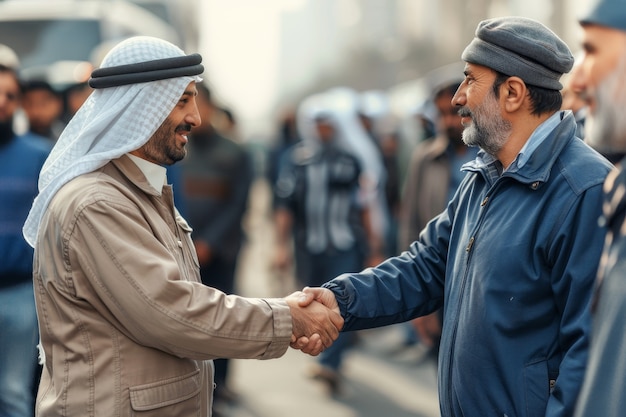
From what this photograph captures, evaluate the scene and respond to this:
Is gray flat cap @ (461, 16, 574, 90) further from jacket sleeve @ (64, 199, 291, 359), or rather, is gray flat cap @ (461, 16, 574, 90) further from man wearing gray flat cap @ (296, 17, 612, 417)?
jacket sleeve @ (64, 199, 291, 359)

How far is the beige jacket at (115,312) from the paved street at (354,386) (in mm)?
4372

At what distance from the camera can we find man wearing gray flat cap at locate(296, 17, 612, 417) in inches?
127

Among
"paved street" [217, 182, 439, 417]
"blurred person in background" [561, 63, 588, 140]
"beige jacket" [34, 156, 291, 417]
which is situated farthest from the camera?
"paved street" [217, 182, 439, 417]

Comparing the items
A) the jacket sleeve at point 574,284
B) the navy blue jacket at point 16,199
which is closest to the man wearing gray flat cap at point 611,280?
the jacket sleeve at point 574,284

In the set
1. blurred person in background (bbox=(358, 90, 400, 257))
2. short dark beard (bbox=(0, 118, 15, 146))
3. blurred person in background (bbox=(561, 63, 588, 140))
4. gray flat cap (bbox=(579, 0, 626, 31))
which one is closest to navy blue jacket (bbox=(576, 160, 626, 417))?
gray flat cap (bbox=(579, 0, 626, 31))

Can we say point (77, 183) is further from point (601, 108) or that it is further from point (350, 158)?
point (350, 158)

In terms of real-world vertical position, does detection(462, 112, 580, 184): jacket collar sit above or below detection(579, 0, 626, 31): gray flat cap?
below

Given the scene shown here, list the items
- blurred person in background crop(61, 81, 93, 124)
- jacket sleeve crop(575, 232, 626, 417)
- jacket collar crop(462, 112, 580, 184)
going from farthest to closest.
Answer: blurred person in background crop(61, 81, 93, 124), jacket collar crop(462, 112, 580, 184), jacket sleeve crop(575, 232, 626, 417)

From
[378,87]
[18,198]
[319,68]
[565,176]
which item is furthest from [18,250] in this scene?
[319,68]

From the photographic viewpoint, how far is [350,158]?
905cm

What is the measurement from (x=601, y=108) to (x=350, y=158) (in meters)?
6.22

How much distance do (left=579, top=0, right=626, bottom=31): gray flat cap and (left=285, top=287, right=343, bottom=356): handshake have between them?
5.06 ft

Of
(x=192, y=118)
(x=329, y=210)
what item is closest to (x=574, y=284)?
(x=192, y=118)

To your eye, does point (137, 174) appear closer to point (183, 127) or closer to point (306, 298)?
point (183, 127)
